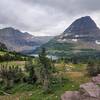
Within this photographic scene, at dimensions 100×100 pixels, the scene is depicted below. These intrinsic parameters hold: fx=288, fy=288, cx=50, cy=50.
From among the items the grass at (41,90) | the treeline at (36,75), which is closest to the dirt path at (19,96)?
the grass at (41,90)

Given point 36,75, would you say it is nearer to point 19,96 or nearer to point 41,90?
point 41,90

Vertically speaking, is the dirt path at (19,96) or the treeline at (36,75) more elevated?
the treeline at (36,75)

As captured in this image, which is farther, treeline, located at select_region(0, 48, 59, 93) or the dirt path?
treeline, located at select_region(0, 48, 59, 93)

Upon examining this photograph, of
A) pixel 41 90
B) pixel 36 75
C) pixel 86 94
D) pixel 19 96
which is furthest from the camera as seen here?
pixel 36 75

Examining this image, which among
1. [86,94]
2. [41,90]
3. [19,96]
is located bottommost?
[19,96]

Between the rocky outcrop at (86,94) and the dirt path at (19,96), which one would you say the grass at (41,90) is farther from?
the rocky outcrop at (86,94)

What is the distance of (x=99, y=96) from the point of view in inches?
3172

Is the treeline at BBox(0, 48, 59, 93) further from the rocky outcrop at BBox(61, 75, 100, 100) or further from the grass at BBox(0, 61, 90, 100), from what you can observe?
the rocky outcrop at BBox(61, 75, 100, 100)

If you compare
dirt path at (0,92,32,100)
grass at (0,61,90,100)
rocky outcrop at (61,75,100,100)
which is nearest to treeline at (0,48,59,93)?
grass at (0,61,90,100)

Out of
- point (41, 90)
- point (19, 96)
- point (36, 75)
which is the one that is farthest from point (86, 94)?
point (36, 75)

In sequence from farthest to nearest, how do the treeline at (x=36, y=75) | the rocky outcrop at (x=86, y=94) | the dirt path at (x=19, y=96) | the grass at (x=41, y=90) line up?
the treeline at (x=36, y=75), the dirt path at (x=19, y=96), the grass at (x=41, y=90), the rocky outcrop at (x=86, y=94)

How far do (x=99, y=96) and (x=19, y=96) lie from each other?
33491 millimetres

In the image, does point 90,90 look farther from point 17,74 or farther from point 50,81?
point 17,74

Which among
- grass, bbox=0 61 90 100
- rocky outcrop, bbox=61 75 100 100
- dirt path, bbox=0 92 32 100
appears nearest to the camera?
rocky outcrop, bbox=61 75 100 100
